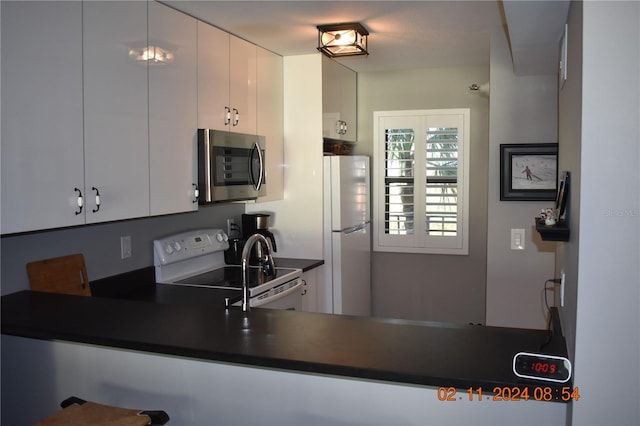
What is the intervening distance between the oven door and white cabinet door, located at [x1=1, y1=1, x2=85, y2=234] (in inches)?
49.1

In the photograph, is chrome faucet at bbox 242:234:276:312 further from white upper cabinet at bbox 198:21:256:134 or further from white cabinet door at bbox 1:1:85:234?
white upper cabinet at bbox 198:21:256:134

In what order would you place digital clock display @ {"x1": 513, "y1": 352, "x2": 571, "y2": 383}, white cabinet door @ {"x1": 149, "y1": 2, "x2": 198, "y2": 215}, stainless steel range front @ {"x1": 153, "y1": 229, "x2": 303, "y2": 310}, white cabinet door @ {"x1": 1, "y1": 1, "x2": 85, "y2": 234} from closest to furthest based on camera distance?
digital clock display @ {"x1": 513, "y1": 352, "x2": 571, "y2": 383}, white cabinet door @ {"x1": 1, "y1": 1, "x2": 85, "y2": 234}, white cabinet door @ {"x1": 149, "y1": 2, "x2": 198, "y2": 215}, stainless steel range front @ {"x1": 153, "y1": 229, "x2": 303, "y2": 310}

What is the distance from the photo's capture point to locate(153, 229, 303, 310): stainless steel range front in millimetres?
3414

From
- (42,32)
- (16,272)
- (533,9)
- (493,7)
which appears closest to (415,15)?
(493,7)

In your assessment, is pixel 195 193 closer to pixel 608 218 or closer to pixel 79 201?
pixel 79 201

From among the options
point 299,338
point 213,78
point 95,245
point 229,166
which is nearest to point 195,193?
point 229,166

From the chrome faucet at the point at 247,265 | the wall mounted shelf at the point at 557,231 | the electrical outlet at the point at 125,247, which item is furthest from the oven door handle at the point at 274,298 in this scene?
the wall mounted shelf at the point at 557,231

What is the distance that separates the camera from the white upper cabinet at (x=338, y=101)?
4.36m

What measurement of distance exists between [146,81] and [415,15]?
4.89 ft

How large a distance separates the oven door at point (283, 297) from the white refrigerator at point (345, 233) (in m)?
0.53

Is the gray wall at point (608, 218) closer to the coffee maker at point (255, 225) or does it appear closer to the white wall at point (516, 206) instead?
the white wall at point (516, 206)

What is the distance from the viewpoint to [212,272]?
387 centimetres

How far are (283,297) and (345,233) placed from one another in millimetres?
948

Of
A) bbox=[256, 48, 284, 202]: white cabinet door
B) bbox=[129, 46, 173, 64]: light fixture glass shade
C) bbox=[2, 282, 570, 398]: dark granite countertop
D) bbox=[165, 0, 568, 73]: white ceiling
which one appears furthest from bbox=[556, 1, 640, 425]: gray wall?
bbox=[256, 48, 284, 202]: white cabinet door
